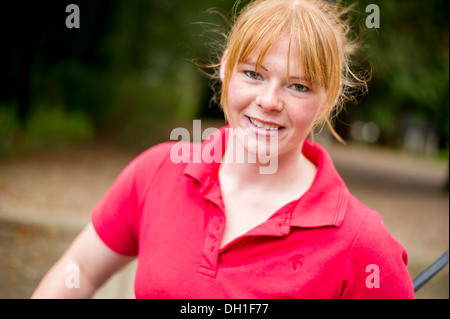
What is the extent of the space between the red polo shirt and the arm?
117 millimetres

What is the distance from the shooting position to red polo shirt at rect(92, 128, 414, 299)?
4.70 ft

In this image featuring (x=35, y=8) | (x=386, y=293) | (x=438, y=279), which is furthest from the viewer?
(x=35, y=8)

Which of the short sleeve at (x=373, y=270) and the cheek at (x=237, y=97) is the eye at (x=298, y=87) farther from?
the short sleeve at (x=373, y=270)

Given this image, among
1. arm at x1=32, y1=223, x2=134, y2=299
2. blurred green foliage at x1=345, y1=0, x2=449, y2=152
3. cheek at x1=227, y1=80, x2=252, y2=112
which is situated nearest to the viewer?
cheek at x1=227, y1=80, x2=252, y2=112

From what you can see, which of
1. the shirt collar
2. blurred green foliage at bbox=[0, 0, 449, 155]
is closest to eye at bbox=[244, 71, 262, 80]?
the shirt collar

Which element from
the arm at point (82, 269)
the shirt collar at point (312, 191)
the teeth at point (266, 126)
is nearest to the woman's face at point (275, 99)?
the teeth at point (266, 126)

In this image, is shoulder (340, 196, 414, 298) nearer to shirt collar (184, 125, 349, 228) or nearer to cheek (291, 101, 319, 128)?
shirt collar (184, 125, 349, 228)

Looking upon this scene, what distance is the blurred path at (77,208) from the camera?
415 centimetres

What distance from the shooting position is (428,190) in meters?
10.9

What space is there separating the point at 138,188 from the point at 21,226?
146 inches

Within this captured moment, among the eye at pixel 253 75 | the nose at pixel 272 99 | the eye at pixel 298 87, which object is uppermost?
the eye at pixel 253 75

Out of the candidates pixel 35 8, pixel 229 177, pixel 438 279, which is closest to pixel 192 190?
pixel 229 177

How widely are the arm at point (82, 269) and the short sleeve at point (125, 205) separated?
0.12 ft
